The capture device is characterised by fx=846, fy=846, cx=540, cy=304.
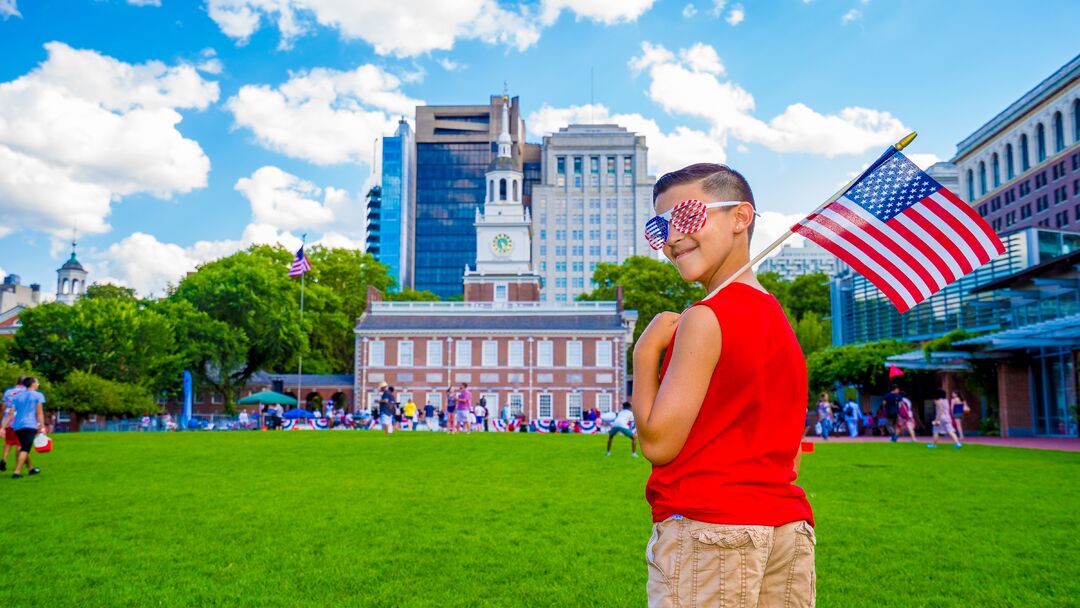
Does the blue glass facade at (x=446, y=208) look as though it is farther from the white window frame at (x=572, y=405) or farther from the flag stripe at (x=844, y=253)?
the flag stripe at (x=844, y=253)

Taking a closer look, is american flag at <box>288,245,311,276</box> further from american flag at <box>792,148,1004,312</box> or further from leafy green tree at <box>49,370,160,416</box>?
american flag at <box>792,148,1004,312</box>

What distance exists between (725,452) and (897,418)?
31.7 metres

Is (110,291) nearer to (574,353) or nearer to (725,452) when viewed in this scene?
(574,353)

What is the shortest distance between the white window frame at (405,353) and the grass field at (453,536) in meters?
40.3

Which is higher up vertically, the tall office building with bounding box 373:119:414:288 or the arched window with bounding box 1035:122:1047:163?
the tall office building with bounding box 373:119:414:288

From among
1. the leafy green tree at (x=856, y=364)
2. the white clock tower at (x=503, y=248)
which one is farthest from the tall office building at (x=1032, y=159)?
the white clock tower at (x=503, y=248)

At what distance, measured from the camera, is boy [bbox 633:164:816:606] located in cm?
238

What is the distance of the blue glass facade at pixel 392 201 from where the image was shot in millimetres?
136875

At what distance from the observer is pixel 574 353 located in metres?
55.8

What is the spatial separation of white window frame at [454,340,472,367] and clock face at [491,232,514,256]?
A: 1140 centimetres

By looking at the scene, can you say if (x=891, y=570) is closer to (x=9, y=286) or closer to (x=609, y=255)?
(x=9, y=286)

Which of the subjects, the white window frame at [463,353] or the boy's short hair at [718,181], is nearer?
the boy's short hair at [718,181]

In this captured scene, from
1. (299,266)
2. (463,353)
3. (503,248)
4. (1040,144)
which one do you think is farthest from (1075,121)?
(299,266)

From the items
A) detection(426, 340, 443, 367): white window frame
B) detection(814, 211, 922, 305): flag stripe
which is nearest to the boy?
detection(814, 211, 922, 305): flag stripe
